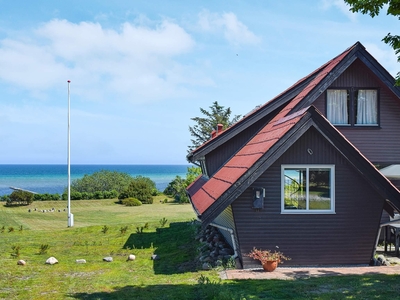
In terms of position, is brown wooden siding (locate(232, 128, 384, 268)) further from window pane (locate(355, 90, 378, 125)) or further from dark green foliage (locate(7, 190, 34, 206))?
dark green foliage (locate(7, 190, 34, 206))

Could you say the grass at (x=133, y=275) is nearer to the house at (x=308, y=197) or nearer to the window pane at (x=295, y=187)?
the house at (x=308, y=197)

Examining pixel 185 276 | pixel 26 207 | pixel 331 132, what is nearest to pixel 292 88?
pixel 331 132

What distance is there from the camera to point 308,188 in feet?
41.2

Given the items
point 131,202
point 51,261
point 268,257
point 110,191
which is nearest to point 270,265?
point 268,257

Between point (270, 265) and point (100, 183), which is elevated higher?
point (100, 183)

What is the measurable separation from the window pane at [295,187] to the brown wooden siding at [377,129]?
3682mm

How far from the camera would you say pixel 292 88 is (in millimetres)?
16750

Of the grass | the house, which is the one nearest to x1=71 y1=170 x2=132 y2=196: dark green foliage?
the grass

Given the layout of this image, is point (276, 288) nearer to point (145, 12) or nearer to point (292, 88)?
point (292, 88)

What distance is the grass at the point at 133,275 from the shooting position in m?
9.42

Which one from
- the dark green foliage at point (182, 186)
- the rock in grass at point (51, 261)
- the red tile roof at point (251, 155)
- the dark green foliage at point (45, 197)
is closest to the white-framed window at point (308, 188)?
the red tile roof at point (251, 155)

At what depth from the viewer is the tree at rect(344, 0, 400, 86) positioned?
9.93 metres

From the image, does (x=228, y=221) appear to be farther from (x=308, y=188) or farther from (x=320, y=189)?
(x=320, y=189)

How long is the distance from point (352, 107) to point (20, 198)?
32.2m
